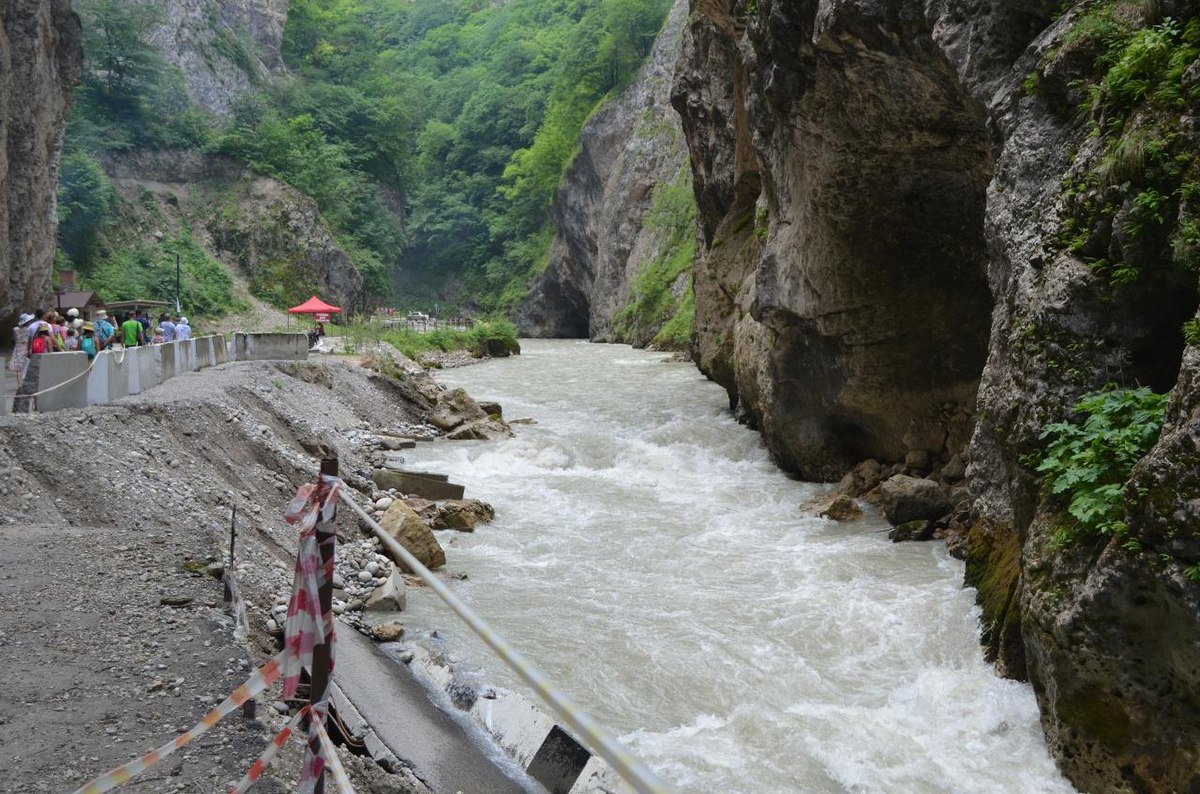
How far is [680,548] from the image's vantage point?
1277cm

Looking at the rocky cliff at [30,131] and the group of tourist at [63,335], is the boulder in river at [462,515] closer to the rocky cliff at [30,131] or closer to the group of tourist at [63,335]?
the group of tourist at [63,335]

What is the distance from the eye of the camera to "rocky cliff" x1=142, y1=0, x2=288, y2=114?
61.8m

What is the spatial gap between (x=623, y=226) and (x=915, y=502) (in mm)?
44109

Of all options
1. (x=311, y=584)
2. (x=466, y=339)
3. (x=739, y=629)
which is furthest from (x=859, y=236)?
(x=466, y=339)

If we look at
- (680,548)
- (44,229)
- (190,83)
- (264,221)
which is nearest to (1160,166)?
(680,548)

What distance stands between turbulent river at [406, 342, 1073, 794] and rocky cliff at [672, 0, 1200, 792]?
67cm

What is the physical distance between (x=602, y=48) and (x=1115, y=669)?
209 ft

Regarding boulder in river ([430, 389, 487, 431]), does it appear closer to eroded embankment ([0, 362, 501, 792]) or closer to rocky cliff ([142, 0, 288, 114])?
eroded embankment ([0, 362, 501, 792])

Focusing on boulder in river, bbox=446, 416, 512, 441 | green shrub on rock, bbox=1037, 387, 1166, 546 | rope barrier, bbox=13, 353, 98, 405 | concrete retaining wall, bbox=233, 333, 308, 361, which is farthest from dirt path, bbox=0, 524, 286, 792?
concrete retaining wall, bbox=233, 333, 308, 361

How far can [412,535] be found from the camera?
11.2 meters

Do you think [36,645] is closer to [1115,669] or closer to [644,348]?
[1115,669]

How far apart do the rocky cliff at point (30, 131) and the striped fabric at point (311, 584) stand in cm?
2778

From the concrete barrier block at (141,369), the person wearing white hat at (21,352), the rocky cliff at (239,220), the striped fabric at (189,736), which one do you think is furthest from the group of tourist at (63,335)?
the rocky cliff at (239,220)

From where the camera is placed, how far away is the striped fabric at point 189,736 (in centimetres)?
320
